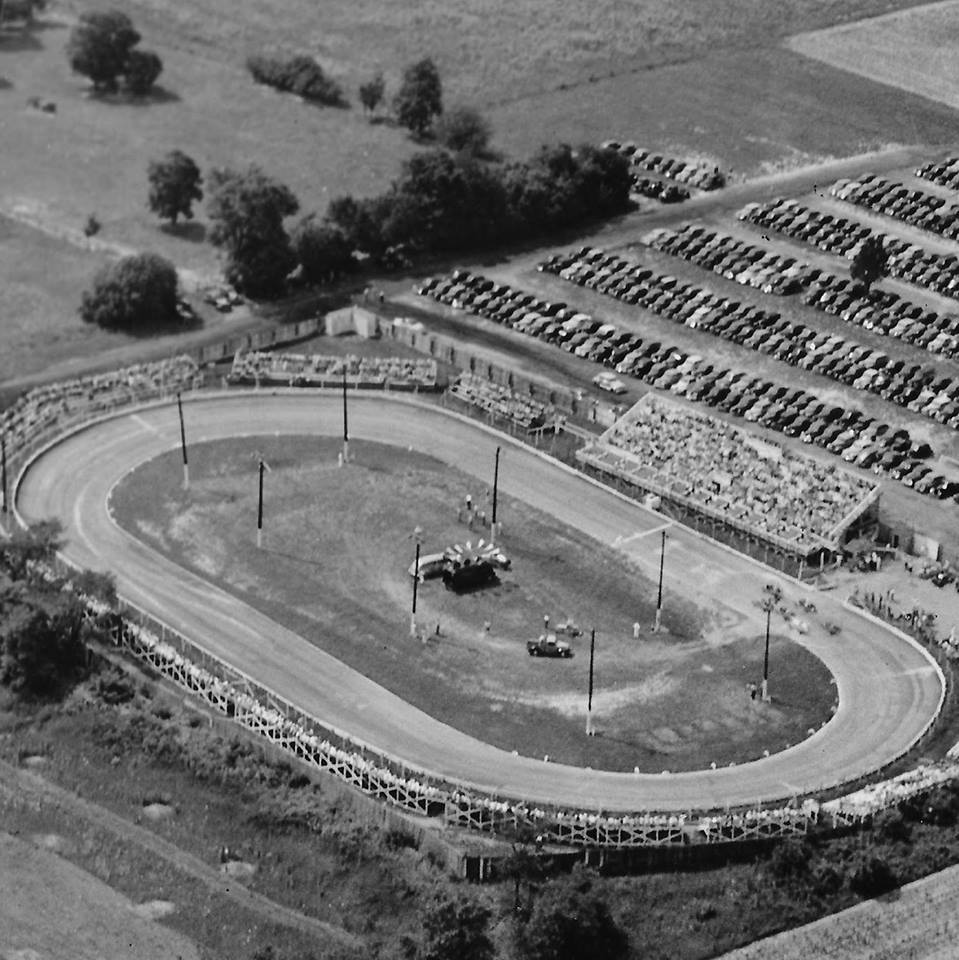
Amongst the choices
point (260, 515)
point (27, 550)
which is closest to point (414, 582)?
point (260, 515)

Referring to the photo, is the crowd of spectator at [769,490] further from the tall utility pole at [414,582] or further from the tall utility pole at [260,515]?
the tall utility pole at [260,515]

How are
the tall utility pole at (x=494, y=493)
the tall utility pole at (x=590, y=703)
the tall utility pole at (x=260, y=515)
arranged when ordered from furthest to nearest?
the tall utility pole at (x=494, y=493) < the tall utility pole at (x=260, y=515) < the tall utility pole at (x=590, y=703)

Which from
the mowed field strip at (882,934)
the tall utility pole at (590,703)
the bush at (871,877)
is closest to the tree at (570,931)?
the mowed field strip at (882,934)

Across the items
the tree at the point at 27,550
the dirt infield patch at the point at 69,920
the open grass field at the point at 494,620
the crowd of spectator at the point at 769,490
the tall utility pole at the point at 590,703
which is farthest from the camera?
the crowd of spectator at the point at 769,490

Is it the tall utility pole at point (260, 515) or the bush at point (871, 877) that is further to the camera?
the tall utility pole at point (260, 515)

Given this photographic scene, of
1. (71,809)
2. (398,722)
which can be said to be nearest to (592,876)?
(398,722)
